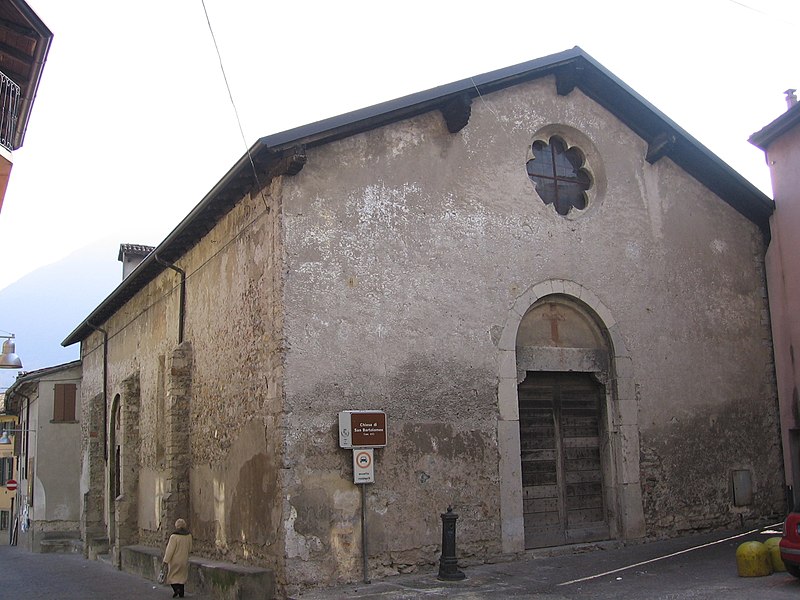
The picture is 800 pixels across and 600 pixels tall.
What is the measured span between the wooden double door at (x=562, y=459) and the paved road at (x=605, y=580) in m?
0.48

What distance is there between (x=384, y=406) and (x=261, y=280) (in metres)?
2.48

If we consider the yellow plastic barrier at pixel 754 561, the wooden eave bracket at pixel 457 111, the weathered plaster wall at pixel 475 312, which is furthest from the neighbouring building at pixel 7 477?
the yellow plastic barrier at pixel 754 561

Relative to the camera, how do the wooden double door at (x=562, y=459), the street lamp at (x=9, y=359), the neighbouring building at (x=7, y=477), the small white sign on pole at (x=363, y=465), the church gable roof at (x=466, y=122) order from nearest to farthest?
the small white sign on pole at (x=363, y=465), the church gable roof at (x=466, y=122), the wooden double door at (x=562, y=459), the street lamp at (x=9, y=359), the neighbouring building at (x=7, y=477)

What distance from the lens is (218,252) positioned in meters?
13.4

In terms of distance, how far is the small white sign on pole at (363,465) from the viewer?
34.3 feet

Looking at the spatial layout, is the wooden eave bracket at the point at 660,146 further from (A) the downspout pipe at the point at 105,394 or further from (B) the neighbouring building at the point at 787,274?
(A) the downspout pipe at the point at 105,394

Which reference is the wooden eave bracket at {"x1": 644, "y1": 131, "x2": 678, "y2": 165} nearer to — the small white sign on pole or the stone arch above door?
the stone arch above door

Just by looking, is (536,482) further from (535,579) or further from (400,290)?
(400,290)

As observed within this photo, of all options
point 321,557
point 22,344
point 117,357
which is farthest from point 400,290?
point 22,344

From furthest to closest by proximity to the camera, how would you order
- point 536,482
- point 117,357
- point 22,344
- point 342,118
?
point 22,344 < point 117,357 < point 536,482 < point 342,118

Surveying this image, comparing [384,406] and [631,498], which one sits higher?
[384,406]

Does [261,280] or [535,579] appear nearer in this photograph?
[535,579]

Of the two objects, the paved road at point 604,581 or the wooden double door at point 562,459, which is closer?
the paved road at point 604,581

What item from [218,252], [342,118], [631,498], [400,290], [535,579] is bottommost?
[535,579]
